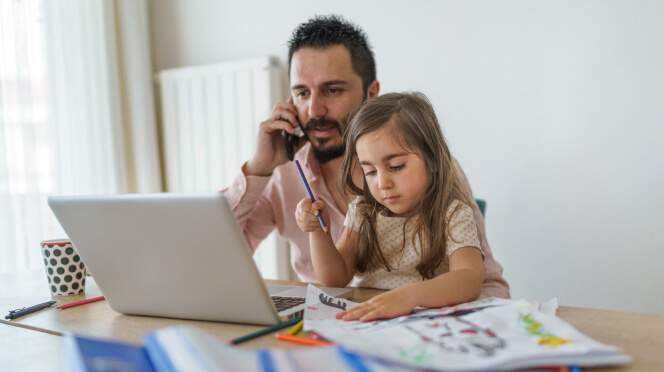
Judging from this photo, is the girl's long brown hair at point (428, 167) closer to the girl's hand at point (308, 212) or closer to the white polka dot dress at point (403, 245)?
the white polka dot dress at point (403, 245)

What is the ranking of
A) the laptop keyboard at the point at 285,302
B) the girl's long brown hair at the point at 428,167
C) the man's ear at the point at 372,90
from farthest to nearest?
the man's ear at the point at 372,90 < the girl's long brown hair at the point at 428,167 < the laptop keyboard at the point at 285,302

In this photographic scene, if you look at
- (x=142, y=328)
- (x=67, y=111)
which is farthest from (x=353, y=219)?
(x=67, y=111)

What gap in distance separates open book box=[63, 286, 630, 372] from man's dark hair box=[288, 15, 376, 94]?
1.04 metres

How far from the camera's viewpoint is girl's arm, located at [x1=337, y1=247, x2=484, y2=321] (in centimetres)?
73

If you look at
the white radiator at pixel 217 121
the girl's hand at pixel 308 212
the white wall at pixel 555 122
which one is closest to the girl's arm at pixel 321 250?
the girl's hand at pixel 308 212

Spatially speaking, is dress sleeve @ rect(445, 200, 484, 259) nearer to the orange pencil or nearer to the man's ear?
the orange pencil

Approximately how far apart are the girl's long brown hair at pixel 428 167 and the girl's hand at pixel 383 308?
28 cm

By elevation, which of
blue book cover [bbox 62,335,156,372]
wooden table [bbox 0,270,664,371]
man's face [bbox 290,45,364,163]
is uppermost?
man's face [bbox 290,45,364,163]

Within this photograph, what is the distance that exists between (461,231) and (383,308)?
1.06 ft

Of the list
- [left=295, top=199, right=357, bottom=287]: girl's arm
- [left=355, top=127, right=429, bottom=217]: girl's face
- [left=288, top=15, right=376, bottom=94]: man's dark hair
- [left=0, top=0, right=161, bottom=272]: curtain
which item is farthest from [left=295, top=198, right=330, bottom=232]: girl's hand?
[left=0, top=0, right=161, bottom=272]: curtain

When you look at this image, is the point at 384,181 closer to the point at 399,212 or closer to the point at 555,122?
the point at 399,212

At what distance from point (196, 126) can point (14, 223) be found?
2.70ft

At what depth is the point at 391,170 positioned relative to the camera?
1.06 meters

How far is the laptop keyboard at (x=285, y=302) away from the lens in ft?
2.68
